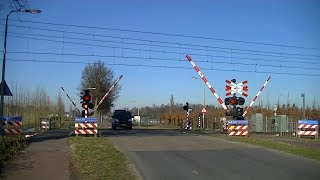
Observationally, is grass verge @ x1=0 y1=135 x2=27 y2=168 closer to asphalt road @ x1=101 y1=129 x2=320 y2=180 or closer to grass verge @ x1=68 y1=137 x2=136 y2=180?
grass verge @ x1=68 y1=137 x2=136 y2=180

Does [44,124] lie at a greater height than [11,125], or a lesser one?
lesser

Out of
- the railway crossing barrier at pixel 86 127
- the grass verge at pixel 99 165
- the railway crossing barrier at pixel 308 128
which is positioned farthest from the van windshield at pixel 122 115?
the grass verge at pixel 99 165

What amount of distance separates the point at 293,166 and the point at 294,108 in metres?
49.9

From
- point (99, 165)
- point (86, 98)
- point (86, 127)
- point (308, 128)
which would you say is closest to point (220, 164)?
point (99, 165)

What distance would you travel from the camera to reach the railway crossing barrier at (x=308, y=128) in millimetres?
29922

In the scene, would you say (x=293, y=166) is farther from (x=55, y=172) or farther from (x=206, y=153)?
(x=55, y=172)

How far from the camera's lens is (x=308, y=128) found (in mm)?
30016

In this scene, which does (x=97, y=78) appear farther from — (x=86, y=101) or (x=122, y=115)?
(x=86, y=101)

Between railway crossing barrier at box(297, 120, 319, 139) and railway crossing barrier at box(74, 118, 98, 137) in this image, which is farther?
railway crossing barrier at box(297, 120, 319, 139)

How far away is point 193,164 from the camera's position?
13.9m

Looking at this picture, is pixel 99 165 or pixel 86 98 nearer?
pixel 99 165

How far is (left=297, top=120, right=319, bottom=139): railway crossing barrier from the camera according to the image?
2992 centimetres

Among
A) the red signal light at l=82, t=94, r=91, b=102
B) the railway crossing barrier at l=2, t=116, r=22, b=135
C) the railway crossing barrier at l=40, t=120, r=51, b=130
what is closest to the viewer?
the railway crossing barrier at l=2, t=116, r=22, b=135

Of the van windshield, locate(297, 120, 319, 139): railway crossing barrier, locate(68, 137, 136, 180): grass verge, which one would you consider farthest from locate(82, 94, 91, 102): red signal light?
the van windshield
